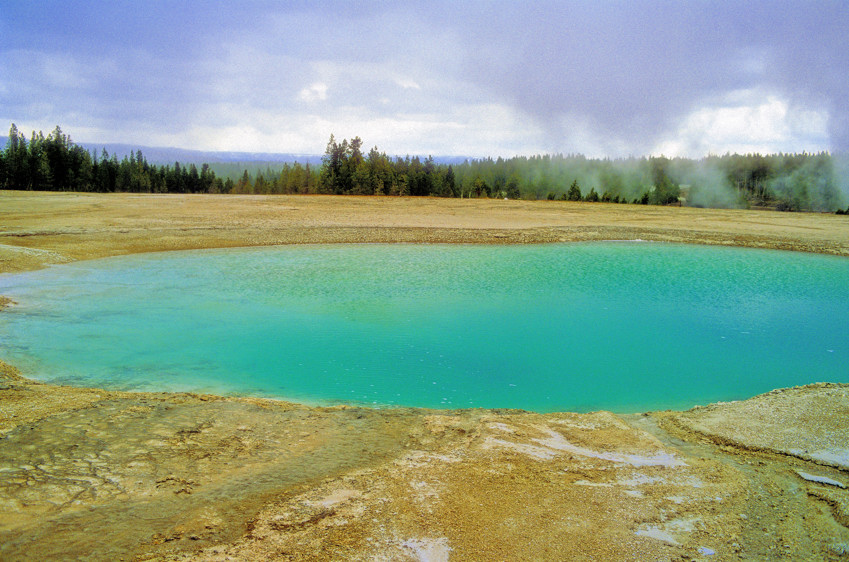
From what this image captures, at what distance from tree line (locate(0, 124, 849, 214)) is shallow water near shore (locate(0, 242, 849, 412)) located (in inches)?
1844

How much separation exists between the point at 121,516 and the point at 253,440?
1694 mm

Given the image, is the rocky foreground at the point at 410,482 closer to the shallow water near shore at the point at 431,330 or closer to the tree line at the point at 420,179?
the shallow water near shore at the point at 431,330

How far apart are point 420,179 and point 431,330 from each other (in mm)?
59541

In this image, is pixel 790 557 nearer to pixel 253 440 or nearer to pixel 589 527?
pixel 589 527

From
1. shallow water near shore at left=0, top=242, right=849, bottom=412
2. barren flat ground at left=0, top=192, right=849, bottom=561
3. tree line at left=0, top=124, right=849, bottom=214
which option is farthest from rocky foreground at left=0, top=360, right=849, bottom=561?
tree line at left=0, top=124, right=849, bottom=214

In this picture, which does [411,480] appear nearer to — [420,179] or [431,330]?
[431,330]

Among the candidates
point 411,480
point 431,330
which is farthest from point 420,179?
point 411,480

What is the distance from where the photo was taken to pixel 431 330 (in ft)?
37.4

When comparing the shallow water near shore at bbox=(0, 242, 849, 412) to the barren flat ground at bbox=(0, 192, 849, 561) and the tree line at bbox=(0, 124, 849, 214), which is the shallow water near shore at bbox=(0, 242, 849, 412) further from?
the tree line at bbox=(0, 124, 849, 214)

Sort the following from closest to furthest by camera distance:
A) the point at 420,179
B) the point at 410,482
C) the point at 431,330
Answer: the point at 410,482 → the point at 431,330 → the point at 420,179

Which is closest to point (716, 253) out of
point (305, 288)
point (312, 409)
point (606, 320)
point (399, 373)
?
point (606, 320)

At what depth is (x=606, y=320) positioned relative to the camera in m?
12.7

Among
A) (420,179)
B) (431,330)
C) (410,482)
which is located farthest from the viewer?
(420,179)

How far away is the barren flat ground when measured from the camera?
12.9ft
